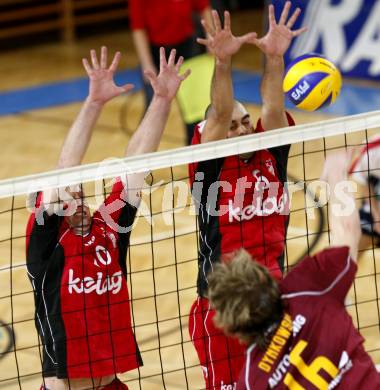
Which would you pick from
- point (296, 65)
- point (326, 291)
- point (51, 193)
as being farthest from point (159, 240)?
point (326, 291)

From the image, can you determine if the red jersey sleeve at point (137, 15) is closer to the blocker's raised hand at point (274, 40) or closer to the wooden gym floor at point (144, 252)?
the wooden gym floor at point (144, 252)

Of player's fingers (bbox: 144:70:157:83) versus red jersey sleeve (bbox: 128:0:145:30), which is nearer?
player's fingers (bbox: 144:70:157:83)

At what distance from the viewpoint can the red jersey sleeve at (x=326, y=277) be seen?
385cm

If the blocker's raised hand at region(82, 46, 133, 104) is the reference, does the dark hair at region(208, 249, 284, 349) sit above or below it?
below

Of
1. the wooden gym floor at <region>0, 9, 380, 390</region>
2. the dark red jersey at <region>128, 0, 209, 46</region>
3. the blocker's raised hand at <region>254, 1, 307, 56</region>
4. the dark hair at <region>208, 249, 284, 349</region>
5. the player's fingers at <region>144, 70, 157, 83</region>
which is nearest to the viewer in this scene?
the dark hair at <region>208, 249, 284, 349</region>

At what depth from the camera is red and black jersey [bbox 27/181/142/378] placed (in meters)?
4.82

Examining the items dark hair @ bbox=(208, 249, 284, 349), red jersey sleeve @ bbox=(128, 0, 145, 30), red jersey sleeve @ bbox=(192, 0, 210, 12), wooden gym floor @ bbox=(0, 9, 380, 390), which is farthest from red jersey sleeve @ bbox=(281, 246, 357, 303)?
red jersey sleeve @ bbox=(192, 0, 210, 12)

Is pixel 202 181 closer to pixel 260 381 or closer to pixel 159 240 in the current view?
pixel 260 381

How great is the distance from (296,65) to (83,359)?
2.05 meters

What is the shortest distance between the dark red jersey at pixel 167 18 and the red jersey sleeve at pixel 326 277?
5439 millimetres

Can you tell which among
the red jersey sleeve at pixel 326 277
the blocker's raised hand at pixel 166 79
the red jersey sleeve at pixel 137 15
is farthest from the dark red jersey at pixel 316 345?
the red jersey sleeve at pixel 137 15

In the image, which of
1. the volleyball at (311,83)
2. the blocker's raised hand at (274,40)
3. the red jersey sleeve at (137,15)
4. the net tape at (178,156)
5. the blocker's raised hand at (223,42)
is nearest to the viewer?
the net tape at (178,156)

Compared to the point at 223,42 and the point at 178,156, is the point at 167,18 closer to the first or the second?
the point at 223,42

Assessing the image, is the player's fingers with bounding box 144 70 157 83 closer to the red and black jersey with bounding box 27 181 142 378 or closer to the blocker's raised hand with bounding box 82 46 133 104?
the blocker's raised hand with bounding box 82 46 133 104
